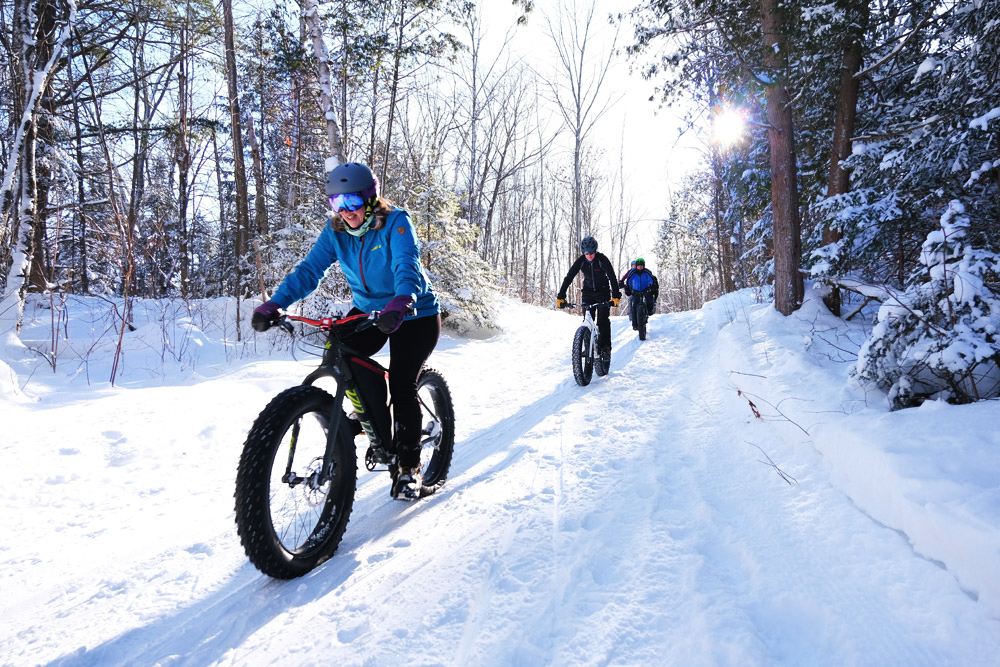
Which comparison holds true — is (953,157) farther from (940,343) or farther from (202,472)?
(202,472)

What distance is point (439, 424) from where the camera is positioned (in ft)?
11.2

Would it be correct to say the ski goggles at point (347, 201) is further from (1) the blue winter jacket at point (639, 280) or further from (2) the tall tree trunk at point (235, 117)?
(2) the tall tree trunk at point (235, 117)

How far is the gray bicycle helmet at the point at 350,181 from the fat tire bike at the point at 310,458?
705 millimetres

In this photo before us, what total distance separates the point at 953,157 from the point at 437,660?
7.36m

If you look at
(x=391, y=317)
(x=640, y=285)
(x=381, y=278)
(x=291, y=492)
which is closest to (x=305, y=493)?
(x=291, y=492)

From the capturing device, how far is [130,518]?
2.97 meters

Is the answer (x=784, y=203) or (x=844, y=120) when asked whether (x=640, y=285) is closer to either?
(x=784, y=203)

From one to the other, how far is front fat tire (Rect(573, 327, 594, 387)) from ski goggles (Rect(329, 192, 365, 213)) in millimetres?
4159

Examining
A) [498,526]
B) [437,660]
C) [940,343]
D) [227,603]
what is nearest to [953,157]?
[940,343]

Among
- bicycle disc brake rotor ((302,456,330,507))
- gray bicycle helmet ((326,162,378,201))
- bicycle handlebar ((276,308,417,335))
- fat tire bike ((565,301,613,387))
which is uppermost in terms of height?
gray bicycle helmet ((326,162,378,201))

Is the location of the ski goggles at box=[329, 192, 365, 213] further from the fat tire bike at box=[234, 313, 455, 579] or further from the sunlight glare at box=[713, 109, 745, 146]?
the sunlight glare at box=[713, 109, 745, 146]

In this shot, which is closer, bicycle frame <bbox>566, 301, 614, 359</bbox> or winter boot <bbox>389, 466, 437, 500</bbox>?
winter boot <bbox>389, 466, 437, 500</bbox>

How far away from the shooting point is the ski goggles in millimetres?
2564

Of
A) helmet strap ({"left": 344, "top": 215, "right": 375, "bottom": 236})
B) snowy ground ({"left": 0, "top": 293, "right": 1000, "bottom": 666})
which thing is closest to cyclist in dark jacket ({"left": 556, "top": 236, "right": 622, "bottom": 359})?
snowy ground ({"left": 0, "top": 293, "right": 1000, "bottom": 666})
